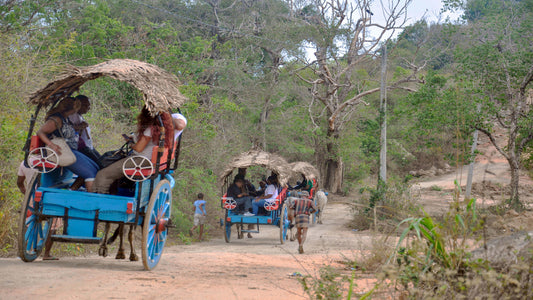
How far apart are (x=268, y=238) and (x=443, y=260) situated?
41.3 ft

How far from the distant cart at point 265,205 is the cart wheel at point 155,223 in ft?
22.0

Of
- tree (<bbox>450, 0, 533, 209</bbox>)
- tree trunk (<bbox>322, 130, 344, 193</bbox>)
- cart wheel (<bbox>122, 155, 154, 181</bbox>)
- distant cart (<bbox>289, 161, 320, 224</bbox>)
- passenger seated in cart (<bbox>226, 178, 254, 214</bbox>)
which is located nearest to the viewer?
cart wheel (<bbox>122, 155, 154, 181</bbox>)

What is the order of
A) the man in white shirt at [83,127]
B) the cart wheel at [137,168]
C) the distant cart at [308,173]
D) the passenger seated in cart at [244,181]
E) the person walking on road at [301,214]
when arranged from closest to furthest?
1. the cart wheel at [137,168]
2. the man in white shirt at [83,127]
3. the person walking on road at [301,214]
4. the passenger seated in cart at [244,181]
5. the distant cart at [308,173]

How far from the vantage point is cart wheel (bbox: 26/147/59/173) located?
20.4 ft

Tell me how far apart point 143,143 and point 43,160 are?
1.24m

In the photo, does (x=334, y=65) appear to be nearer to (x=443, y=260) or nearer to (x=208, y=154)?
(x=208, y=154)

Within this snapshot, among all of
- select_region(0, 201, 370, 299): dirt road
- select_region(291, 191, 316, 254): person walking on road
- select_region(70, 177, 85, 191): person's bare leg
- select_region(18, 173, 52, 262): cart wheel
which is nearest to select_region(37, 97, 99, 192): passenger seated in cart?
select_region(70, 177, 85, 191): person's bare leg

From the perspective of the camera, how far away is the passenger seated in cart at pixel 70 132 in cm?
647

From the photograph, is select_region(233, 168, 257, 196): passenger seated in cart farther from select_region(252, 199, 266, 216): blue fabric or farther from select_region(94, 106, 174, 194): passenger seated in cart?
select_region(94, 106, 174, 194): passenger seated in cart

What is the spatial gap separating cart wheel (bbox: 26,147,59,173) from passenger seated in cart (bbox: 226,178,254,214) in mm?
8633

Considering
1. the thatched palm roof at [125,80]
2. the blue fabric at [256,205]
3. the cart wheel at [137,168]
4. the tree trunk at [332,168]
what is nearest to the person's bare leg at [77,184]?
the cart wheel at [137,168]

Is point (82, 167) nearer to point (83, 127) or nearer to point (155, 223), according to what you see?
point (83, 127)

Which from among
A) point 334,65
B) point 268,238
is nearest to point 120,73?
point 268,238

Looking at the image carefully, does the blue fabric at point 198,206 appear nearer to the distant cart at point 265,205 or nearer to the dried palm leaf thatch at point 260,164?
the distant cart at point 265,205
